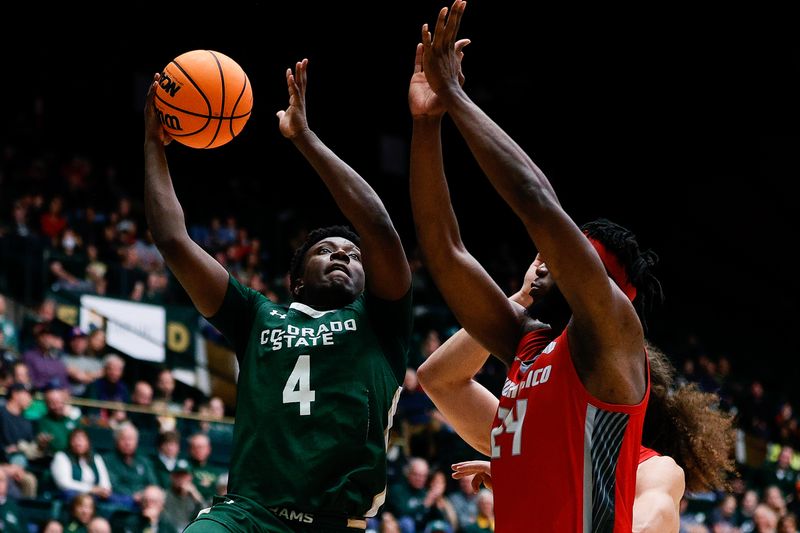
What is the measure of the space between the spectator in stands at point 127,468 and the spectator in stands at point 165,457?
3.0 inches

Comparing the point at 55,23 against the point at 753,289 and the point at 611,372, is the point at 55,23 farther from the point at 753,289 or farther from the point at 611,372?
the point at 611,372

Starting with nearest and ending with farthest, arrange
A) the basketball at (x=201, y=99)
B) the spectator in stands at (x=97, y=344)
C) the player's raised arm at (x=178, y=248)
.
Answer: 1. the player's raised arm at (x=178, y=248)
2. the basketball at (x=201, y=99)
3. the spectator in stands at (x=97, y=344)

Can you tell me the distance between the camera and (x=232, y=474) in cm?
412

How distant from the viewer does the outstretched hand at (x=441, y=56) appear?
3.54 m

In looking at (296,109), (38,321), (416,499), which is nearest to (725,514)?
(416,499)

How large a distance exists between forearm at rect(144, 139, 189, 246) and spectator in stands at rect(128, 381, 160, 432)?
6.94 meters

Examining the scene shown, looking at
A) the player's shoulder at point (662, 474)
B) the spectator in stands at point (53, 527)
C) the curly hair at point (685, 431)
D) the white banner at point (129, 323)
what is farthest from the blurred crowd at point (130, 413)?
the player's shoulder at point (662, 474)

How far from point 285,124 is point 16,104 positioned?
52.3 feet

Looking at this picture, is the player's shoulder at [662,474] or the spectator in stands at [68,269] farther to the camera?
the spectator in stands at [68,269]

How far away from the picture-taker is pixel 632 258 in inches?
146

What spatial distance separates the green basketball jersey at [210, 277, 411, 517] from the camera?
3984 millimetres

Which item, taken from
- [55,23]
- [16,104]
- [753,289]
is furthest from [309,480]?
[753,289]

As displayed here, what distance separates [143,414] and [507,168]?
8442mm

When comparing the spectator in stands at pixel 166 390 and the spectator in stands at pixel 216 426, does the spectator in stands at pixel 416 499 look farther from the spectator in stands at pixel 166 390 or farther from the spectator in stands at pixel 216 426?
the spectator in stands at pixel 166 390
